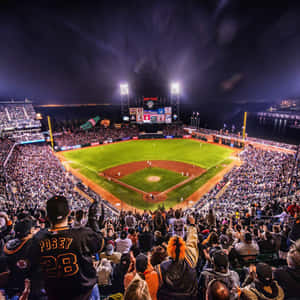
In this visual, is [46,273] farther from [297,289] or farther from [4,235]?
[297,289]

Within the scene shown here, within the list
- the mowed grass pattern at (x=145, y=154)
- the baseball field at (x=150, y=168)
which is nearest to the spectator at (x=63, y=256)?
the baseball field at (x=150, y=168)

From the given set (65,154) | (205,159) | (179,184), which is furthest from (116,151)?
(179,184)

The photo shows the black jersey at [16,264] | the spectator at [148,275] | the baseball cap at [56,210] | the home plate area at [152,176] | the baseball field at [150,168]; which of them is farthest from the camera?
the home plate area at [152,176]

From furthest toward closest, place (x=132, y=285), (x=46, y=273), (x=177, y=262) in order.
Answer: (x=177, y=262), (x=46, y=273), (x=132, y=285)

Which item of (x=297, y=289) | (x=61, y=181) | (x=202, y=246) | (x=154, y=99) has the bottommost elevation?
(x=61, y=181)

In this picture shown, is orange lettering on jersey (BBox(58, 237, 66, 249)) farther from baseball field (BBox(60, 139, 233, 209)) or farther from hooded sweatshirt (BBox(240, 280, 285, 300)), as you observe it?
baseball field (BBox(60, 139, 233, 209))

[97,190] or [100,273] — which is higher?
[100,273]

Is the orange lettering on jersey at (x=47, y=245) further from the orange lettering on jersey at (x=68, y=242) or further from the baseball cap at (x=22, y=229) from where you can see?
the baseball cap at (x=22, y=229)

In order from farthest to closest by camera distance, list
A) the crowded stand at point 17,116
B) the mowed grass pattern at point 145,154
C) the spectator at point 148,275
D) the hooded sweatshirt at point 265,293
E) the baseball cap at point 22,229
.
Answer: the crowded stand at point 17,116, the mowed grass pattern at point 145,154, the baseball cap at point 22,229, the spectator at point 148,275, the hooded sweatshirt at point 265,293
